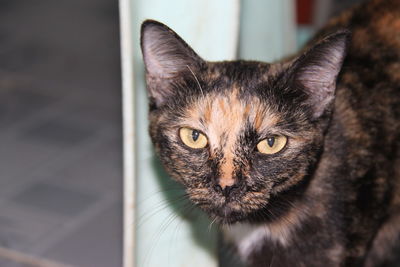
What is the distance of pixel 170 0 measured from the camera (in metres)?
1.94

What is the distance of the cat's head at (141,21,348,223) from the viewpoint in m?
1.63

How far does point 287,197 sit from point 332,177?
0.47 ft

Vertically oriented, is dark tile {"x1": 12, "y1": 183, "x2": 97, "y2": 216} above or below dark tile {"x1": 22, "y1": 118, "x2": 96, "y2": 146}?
below

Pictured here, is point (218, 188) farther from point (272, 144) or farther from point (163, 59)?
point (163, 59)

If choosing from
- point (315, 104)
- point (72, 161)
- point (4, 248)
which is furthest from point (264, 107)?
point (72, 161)

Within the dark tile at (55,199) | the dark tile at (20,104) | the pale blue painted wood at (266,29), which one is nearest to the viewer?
the pale blue painted wood at (266,29)

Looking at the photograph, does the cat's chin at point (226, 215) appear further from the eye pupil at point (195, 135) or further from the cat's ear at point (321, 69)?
the cat's ear at point (321, 69)

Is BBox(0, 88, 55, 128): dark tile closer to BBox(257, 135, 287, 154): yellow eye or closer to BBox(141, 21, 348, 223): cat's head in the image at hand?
BBox(141, 21, 348, 223): cat's head

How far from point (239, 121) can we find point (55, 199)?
1.33 meters

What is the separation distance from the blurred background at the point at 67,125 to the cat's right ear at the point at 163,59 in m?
0.09

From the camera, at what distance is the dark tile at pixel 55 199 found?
2676mm

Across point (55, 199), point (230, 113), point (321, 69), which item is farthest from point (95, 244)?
point (321, 69)

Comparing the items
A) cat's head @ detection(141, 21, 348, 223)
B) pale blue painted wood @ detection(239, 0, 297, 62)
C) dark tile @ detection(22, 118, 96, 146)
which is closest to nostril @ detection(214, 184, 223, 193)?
cat's head @ detection(141, 21, 348, 223)

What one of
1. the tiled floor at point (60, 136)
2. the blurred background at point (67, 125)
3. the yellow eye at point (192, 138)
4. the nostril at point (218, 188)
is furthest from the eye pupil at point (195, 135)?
the tiled floor at point (60, 136)
